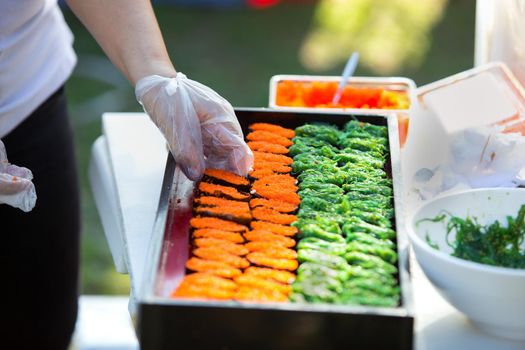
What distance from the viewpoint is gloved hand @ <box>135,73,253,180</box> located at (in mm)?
1710

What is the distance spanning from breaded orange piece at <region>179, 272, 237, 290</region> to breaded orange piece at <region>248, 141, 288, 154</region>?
561mm

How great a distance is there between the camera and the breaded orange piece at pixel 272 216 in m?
1.56

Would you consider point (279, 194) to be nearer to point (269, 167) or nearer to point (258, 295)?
point (269, 167)

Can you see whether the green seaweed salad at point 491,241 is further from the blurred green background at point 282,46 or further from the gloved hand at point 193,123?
the blurred green background at point 282,46

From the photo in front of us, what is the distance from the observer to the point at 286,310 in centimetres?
118

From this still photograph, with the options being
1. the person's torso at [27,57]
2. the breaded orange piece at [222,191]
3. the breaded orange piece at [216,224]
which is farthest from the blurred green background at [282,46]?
the breaded orange piece at [216,224]

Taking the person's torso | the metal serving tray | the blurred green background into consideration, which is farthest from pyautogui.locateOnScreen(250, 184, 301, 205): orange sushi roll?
the blurred green background

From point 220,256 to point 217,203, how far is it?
20cm

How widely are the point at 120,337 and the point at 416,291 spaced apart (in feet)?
5.34

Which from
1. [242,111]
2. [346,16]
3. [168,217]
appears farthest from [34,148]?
[346,16]

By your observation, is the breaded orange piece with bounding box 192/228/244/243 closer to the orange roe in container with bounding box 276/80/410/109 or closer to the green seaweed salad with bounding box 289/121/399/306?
the green seaweed salad with bounding box 289/121/399/306

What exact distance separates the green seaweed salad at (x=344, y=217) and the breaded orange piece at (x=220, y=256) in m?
0.10

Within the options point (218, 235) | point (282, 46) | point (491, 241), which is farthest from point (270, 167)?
point (282, 46)

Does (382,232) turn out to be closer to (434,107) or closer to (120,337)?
(434,107)
